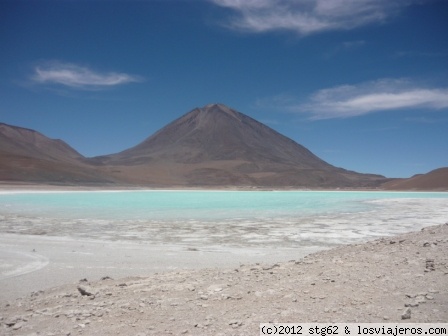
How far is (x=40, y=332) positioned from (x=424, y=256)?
4.67 m

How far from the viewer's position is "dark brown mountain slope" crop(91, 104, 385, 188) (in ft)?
355

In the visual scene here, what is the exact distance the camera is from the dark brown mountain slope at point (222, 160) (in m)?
108

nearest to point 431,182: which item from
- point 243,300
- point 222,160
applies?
point 222,160

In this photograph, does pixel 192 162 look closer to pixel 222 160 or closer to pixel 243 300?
pixel 222 160

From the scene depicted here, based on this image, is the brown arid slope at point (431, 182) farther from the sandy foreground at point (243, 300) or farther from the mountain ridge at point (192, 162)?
the sandy foreground at point (243, 300)

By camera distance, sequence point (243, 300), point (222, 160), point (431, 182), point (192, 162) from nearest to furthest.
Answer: point (243, 300) → point (431, 182) → point (192, 162) → point (222, 160)

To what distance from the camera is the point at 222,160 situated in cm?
14750

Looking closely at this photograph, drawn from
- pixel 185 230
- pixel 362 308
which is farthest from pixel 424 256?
pixel 185 230

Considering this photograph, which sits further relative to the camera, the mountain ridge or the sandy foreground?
the mountain ridge

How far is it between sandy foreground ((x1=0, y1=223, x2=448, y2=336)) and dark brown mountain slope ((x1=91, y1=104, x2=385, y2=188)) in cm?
8513

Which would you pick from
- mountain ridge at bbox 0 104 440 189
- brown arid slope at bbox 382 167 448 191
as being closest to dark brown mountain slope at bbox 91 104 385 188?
mountain ridge at bbox 0 104 440 189

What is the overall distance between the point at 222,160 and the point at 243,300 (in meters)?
144

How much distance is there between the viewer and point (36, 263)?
6945 mm

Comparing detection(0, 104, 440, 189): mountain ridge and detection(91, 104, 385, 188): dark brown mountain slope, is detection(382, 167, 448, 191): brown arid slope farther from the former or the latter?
detection(91, 104, 385, 188): dark brown mountain slope
